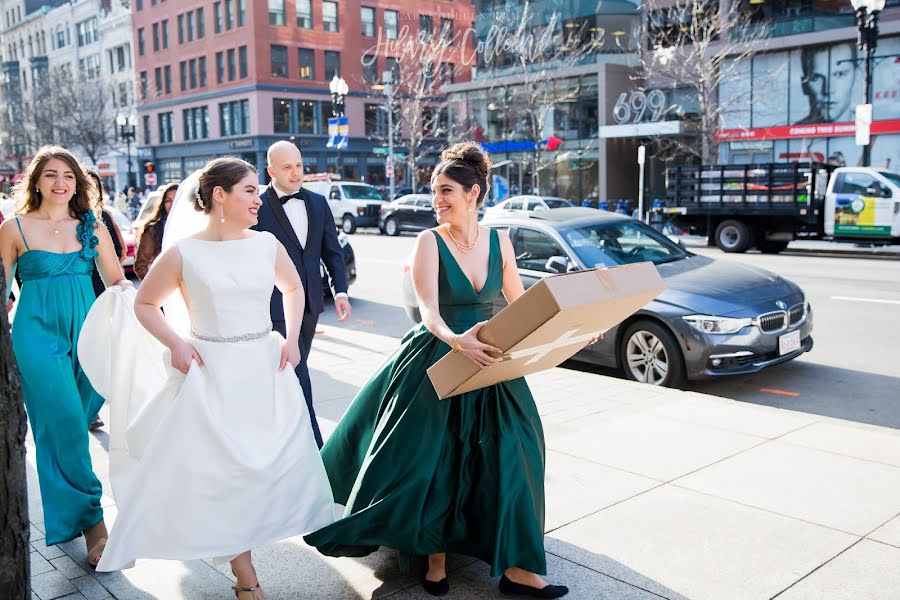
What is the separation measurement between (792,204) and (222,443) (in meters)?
19.0

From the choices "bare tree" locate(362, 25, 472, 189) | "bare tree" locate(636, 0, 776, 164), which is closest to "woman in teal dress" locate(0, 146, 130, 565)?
"bare tree" locate(636, 0, 776, 164)

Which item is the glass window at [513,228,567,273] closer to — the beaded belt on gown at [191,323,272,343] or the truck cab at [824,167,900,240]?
the beaded belt on gown at [191,323,272,343]

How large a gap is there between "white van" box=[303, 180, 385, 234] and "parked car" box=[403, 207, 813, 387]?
24.0m

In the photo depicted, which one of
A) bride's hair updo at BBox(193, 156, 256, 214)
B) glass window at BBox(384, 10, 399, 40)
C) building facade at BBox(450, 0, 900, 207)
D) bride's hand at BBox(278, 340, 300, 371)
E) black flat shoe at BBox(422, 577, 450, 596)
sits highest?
glass window at BBox(384, 10, 399, 40)

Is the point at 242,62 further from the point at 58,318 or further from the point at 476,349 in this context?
the point at 476,349

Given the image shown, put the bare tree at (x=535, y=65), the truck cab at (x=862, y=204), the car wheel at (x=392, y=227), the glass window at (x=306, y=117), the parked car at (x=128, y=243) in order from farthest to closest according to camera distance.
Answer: the glass window at (x=306, y=117), the bare tree at (x=535, y=65), the car wheel at (x=392, y=227), the truck cab at (x=862, y=204), the parked car at (x=128, y=243)

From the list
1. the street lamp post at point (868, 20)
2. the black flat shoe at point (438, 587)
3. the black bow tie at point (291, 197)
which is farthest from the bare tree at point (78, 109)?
the black flat shoe at point (438, 587)

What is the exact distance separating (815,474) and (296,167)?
3585mm

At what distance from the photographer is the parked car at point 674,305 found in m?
7.37

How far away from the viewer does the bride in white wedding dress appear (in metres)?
3.30

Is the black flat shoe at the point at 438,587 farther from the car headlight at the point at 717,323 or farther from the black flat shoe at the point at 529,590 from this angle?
the car headlight at the point at 717,323

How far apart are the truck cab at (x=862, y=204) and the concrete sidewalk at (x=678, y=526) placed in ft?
49.6

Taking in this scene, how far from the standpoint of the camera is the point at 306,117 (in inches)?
2202

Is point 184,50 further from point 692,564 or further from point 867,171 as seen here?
point 692,564
